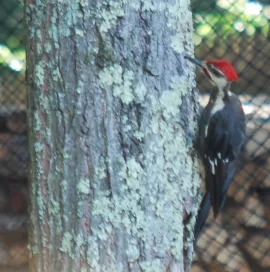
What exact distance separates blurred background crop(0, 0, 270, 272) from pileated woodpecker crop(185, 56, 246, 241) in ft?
2.28

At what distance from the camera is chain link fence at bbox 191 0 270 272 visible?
306 centimetres

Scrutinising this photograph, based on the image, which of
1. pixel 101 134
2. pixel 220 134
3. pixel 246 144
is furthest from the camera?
pixel 246 144

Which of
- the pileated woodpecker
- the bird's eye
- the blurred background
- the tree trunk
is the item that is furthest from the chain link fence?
the tree trunk

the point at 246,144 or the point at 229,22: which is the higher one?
the point at 229,22

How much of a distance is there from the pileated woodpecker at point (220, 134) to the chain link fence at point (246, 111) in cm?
69

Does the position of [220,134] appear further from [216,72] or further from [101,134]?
[101,134]

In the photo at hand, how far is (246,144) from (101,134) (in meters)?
1.56

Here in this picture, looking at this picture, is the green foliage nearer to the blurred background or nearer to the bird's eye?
the blurred background

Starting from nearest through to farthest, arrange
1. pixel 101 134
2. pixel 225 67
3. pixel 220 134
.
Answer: pixel 101 134 → pixel 225 67 → pixel 220 134

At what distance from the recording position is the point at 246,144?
306 cm

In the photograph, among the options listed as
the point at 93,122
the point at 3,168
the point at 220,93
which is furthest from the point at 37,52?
the point at 3,168

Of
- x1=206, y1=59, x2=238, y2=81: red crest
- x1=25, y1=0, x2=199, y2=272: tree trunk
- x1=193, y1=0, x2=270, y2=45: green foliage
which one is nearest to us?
x1=25, y1=0, x2=199, y2=272: tree trunk

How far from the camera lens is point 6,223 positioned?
3174 millimetres

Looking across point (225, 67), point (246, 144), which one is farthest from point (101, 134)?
point (246, 144)
